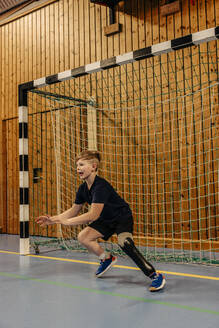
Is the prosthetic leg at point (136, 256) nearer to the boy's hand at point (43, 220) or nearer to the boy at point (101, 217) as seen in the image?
the boy at point (101, 217)

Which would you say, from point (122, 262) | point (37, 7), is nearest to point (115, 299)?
point (122, 262)

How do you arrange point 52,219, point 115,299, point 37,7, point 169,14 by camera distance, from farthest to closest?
point 37,7 < point 169,14 < point 52,219 < point 115,299

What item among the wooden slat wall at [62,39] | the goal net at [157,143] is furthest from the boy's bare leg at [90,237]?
the wooden slat wall at [62,39]

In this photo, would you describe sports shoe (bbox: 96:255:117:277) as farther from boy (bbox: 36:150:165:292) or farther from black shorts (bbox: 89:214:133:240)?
black shorts (bbox: 89:214:133:240)

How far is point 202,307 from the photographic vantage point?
9.02ft

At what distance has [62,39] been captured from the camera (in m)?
7.29

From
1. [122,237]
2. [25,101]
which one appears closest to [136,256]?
[122,237]

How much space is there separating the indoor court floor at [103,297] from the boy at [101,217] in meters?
0.25

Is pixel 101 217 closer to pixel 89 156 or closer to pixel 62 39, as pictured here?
pixel 89 156

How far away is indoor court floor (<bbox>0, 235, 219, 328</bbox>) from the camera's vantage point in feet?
8.17

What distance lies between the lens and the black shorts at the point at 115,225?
3.47m

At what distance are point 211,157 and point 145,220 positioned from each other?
1.46 metres

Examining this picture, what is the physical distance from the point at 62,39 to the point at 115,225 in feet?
16.2

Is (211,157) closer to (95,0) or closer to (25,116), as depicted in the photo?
(25,116)
